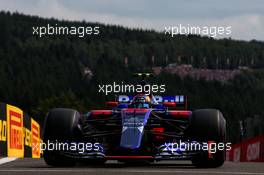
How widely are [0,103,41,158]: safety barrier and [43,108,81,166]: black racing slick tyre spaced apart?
5.73 meters

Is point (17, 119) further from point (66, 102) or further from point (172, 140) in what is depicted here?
point (66, 102)

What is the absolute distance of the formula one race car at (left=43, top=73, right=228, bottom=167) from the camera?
1210cm

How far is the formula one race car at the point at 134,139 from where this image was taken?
39.7 feet

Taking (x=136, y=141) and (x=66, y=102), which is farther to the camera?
(x=66, y=102)

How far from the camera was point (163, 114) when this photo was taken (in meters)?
13.3

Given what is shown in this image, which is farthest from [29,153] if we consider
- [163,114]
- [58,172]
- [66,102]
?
[66,102]

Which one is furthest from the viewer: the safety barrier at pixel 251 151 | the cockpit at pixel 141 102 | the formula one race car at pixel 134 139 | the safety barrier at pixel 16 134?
the safety barrier at pixel 251 151

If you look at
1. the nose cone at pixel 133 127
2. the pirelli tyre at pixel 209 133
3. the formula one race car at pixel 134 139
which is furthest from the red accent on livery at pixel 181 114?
the pirelli tyre at pixel 209 133

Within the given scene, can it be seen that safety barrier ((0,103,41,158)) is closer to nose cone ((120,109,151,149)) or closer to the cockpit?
the cockpit

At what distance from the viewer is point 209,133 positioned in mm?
12281

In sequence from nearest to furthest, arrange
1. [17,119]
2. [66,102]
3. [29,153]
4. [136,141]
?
[136,141]
[17,119]
[29,153]
[66,102]

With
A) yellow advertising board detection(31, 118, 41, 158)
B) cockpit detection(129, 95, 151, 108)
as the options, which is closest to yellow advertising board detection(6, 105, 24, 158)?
yellow advertising board detection(31, 118, 41, 158)

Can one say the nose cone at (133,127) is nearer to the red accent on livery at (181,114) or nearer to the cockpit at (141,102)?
the red accent on livery at (181,114)

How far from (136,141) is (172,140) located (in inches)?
37.3
